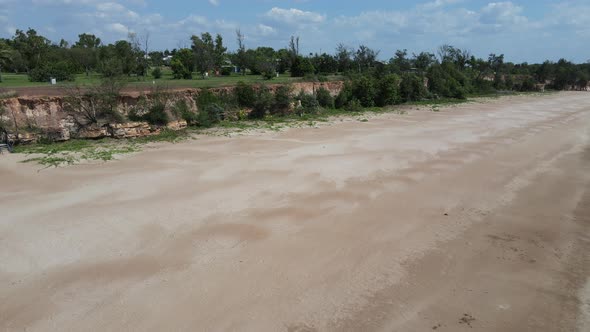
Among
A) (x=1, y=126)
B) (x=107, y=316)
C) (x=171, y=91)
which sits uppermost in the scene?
(x=171, y=91)

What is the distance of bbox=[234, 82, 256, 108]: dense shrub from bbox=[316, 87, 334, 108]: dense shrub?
6.68m

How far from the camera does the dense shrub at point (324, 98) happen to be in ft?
104

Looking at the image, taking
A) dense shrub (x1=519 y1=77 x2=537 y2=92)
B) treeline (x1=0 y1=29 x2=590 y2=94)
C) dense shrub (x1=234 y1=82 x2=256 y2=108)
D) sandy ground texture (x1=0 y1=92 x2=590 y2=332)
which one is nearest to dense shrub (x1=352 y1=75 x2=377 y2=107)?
treeline (x1=0 y1=29 x2=590 y2=94)

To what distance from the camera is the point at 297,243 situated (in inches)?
347

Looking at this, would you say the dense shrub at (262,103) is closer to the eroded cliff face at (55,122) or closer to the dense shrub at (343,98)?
the eroded cliff face at (55,122)

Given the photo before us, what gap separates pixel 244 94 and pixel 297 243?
19822 millimetres

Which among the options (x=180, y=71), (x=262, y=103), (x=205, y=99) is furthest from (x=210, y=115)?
(x=180, y=71)

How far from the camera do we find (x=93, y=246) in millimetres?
8695

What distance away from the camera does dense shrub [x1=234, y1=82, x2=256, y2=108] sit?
27047mm

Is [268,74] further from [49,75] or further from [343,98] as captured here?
[49,75]

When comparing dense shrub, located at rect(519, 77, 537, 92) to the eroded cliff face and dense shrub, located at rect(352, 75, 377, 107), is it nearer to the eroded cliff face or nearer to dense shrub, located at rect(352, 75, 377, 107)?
dense shrub, located at rect(352, 75, 377, 107)

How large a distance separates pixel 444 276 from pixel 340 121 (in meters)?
20.2

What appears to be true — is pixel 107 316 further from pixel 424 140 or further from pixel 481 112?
pixel 481 112

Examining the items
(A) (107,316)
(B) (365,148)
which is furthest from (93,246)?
(B) (365,148)
